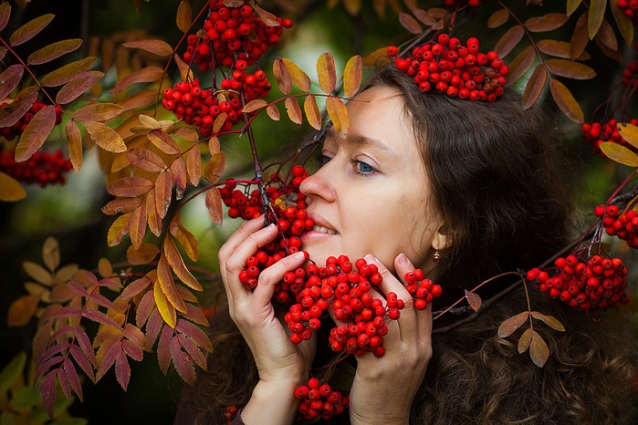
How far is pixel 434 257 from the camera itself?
1.96m

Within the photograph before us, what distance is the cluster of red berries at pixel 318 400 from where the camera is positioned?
1758 millimetres

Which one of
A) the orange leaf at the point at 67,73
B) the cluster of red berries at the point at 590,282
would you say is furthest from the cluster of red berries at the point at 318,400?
the orange leaf at the point at 67,73

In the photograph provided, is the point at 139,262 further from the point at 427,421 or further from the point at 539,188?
the point at 539,188

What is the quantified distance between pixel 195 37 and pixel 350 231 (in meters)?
0.67

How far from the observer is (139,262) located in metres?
1.79

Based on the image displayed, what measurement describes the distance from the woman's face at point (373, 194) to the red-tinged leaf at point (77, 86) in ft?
2.07

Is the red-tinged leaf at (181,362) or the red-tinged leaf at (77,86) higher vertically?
the red-tinged leaf at (77,86)

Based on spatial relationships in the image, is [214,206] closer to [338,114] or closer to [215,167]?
[215,167]

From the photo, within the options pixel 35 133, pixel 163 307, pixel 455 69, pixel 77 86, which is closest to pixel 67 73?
pixel 77 86

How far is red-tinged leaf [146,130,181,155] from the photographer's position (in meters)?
1.57

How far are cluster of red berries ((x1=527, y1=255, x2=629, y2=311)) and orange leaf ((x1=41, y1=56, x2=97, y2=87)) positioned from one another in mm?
1300

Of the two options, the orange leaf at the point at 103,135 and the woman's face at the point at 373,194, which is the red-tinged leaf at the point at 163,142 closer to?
the orange leaf at the point at 103,135

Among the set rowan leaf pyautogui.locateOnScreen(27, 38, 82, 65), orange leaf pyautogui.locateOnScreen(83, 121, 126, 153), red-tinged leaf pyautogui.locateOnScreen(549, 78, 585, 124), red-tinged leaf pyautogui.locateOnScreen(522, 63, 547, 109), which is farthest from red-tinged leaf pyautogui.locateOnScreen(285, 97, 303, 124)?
red-tinged leaf pyautogui.locateOnScreen(549, 78, 585, 124)

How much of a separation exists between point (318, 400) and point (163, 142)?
2.68 ft
